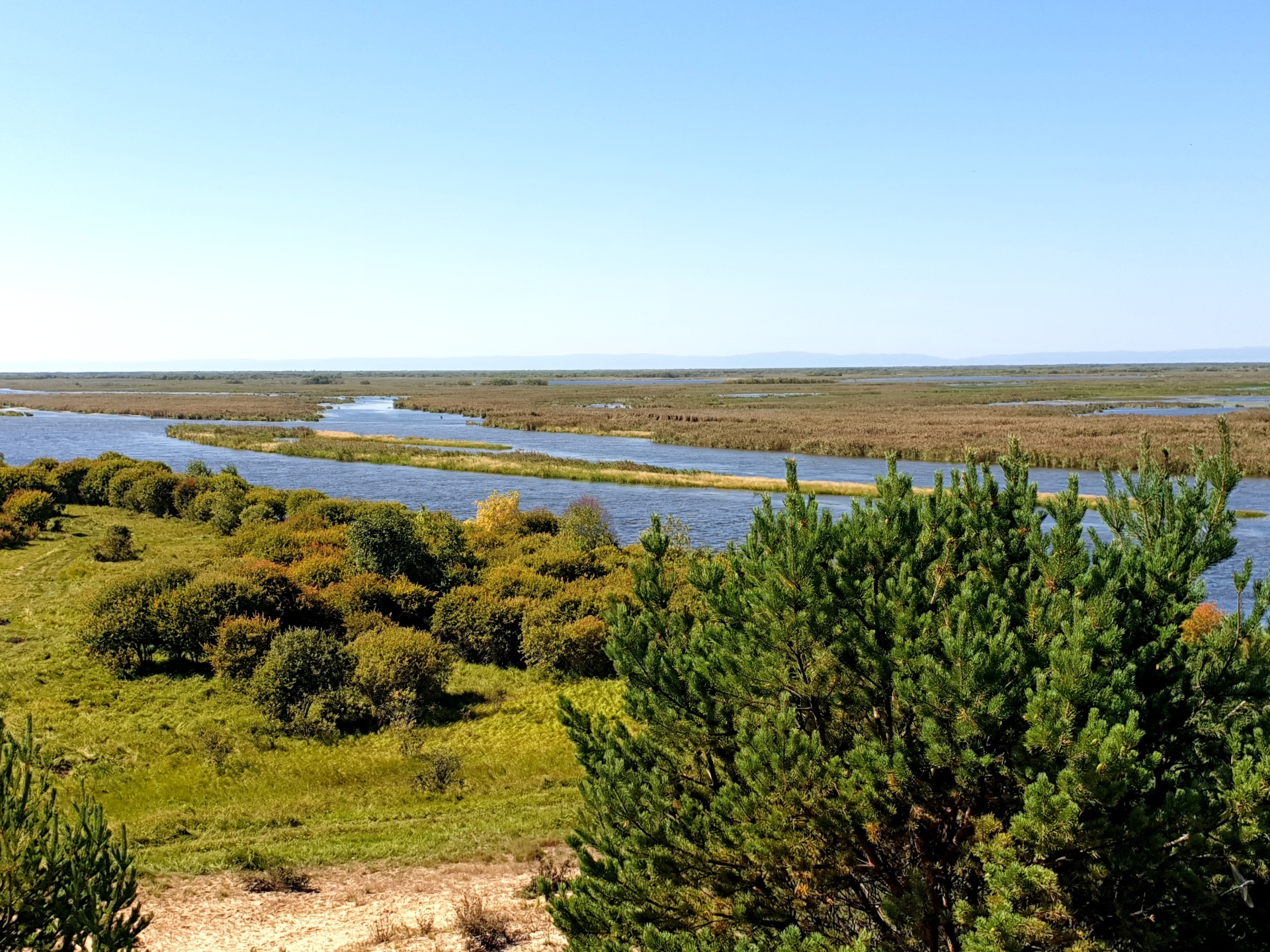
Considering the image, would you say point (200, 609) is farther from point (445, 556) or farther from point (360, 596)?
point (445, 556)

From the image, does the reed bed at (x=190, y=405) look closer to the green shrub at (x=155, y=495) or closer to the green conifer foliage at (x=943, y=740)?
the green shrub at (x=155, y=495)

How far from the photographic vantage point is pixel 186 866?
1533 centimetres

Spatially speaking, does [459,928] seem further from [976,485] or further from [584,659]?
[584,659]

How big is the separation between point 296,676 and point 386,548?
9878 millimetres

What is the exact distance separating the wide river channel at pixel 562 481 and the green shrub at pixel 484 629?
14394mm

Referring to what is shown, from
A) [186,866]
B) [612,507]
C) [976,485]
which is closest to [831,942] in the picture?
[976,485]

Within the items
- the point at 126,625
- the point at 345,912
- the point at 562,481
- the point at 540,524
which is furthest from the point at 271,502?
the point at 345,912

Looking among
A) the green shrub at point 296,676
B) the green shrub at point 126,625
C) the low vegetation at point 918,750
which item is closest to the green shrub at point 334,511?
the green shrub at point 126,625

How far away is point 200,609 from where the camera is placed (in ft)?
90.3

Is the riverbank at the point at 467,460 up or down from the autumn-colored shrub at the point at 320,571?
up

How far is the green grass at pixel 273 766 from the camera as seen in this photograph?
1698cm

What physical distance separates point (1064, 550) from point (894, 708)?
203cm

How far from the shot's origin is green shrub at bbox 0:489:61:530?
44031mm

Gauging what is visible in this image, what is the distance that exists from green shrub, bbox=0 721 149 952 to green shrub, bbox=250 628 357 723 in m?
14.8
